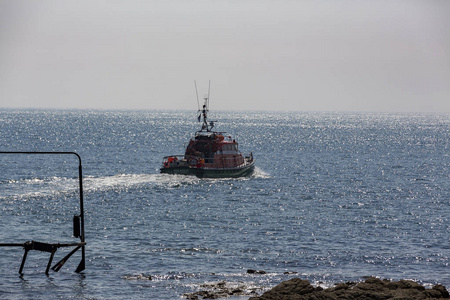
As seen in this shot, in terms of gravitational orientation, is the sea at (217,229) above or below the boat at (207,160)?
below

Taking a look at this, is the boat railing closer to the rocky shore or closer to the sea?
the sea

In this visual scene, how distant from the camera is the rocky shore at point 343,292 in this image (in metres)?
30.6

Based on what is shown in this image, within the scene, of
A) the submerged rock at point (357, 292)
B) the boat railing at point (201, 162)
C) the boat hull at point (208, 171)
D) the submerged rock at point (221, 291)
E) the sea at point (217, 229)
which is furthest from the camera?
the boat railing at point (201, 162)

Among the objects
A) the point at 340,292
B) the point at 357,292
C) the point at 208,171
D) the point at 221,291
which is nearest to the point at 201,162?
the point at 208,171

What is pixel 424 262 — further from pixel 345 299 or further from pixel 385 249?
pixel 345 299

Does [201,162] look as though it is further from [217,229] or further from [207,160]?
[217,229]

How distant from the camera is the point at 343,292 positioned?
3114 cm

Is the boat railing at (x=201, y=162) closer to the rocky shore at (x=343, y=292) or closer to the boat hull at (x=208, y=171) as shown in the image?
the boat hull at (x=208, y=171)

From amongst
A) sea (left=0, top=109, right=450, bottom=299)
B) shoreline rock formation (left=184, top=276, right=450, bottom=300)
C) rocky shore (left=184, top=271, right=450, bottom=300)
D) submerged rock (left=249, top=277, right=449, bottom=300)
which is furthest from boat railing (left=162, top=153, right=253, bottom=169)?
submerged rock (left=249, top=277, right=449, bottom=300)

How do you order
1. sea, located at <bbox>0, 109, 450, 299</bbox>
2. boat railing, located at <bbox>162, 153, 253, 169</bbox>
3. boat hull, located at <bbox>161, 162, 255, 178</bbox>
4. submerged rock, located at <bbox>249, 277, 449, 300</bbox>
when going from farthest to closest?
boat railing, located at <bbox>162, 153, 253, 169</bbox>
boat hull, located at <bbox>161, 162, 255, 178</bbox>
sea, located at <bbox>0, 109, 450, 299</bbox>
submerged rock, located at <bbox>249, 277, 449, 300</bbox>

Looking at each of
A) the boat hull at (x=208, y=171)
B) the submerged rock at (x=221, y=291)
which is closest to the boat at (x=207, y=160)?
the boat hull at (x=208, y=171)

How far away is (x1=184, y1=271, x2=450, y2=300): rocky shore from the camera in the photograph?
100 feet

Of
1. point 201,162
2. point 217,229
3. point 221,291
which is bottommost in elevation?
point 217,229

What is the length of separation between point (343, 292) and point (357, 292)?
2.12 feet
